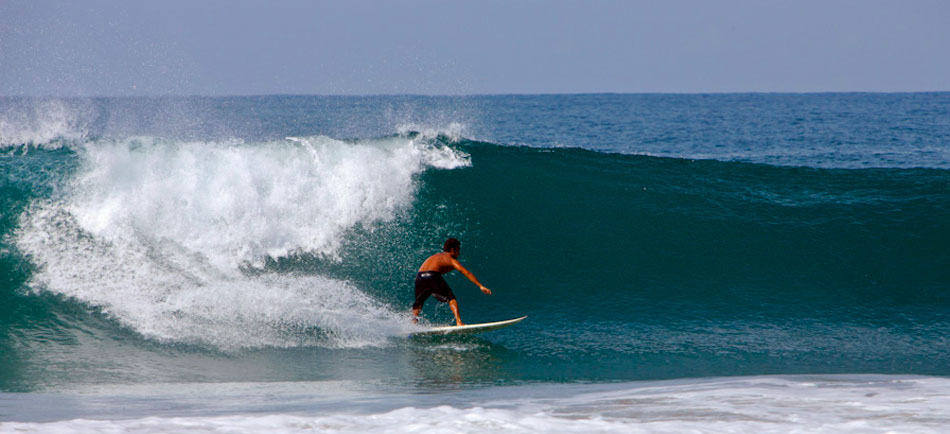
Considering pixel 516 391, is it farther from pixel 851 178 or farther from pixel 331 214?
pixel 851 178

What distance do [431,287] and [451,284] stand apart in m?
1.30

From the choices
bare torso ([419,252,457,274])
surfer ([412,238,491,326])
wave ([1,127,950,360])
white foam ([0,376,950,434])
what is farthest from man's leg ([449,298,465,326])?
white foam ([0,376,950,434])

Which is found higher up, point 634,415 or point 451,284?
point 451,284

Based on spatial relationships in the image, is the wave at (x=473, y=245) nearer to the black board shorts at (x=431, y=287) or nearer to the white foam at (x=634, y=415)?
the black board shorts at (x=431, y=287)

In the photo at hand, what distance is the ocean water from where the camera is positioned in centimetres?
517

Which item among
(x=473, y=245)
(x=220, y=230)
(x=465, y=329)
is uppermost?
(x=220, y=230)

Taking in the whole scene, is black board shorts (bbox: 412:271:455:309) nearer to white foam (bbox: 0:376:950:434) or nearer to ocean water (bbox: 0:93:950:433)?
ocean water (bbox: 0:93:950:433)

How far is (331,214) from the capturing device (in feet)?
32.7

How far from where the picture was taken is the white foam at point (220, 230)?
298 inches

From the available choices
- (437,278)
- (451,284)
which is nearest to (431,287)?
(437,278)

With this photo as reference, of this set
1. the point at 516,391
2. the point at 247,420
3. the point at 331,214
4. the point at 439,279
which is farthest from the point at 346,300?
the point at 247,420

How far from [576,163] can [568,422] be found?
8.38 meters

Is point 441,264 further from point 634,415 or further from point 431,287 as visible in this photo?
point 634,415

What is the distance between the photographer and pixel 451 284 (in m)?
8.87
